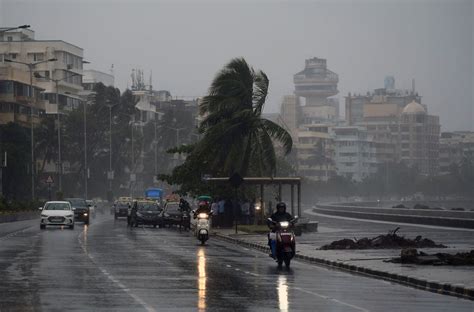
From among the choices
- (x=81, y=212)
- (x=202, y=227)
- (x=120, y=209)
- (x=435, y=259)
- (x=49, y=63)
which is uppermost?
(x=49, y=63)

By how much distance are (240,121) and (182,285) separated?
42113 millimetres

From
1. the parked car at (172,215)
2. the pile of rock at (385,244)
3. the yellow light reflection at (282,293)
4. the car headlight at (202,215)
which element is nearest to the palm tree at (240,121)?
the parked car at (172,215)

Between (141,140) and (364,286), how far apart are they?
499ft

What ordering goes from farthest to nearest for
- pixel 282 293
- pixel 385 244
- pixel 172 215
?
pixel 172 215, pixel 385 244, pixel 282 293

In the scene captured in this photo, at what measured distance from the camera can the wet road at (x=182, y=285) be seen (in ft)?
66.8

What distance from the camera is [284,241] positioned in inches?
1287

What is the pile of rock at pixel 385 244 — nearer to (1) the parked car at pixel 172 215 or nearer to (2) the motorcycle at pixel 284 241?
(2) the motorcycle at pixel 284 241

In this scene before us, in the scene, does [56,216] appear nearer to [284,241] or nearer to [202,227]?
[202,227]

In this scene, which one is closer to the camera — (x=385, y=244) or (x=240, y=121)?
(x=385, y=244)

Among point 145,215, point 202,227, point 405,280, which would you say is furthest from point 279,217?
point 145,215

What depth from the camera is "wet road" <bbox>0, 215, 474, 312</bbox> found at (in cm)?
2036

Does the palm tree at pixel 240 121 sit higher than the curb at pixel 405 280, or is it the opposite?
the palm tree at pixel 240 121

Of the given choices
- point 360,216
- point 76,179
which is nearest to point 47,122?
point 76,179

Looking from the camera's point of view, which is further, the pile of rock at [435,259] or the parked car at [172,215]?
the parked car at [172,215]
